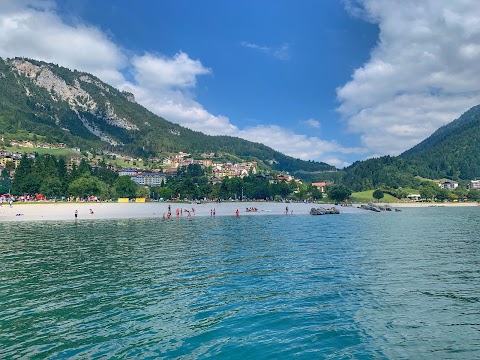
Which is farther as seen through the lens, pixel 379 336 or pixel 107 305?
pixel 107 305

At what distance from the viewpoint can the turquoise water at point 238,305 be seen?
13.1 metres

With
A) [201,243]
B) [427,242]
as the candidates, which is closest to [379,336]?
[201,243]

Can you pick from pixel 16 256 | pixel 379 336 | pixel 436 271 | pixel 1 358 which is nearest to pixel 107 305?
pixel 1 358

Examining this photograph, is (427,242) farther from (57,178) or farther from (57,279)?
(57,178)

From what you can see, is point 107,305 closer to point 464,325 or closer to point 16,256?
point 464,325

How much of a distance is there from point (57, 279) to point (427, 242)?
4058 cm

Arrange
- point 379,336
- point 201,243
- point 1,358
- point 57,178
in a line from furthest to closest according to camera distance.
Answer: point 57,178 → point 201,243 → point 379,336 → point 1,358

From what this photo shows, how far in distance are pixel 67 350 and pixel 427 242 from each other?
4302 cm

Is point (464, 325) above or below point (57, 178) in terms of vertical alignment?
below

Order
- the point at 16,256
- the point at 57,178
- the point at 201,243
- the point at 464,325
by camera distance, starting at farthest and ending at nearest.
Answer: the point at 57,178
the point at 201,243
the point at 16,256
the point at 464,325

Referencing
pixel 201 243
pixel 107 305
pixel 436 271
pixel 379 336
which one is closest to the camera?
pixel 379 336

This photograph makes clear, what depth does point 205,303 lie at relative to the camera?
60.9ft

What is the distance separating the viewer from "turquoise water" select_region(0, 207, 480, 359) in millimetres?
13117

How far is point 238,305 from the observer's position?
18.2 metres
